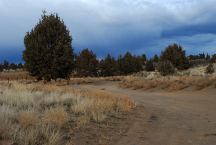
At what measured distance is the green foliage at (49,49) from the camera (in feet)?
133

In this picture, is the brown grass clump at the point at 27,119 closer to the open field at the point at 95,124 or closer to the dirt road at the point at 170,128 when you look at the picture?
the open field at the point at 95,124

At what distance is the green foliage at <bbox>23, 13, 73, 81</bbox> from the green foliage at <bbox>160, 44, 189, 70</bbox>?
40.1 m

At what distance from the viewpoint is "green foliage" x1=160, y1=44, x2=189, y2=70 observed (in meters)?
80.4

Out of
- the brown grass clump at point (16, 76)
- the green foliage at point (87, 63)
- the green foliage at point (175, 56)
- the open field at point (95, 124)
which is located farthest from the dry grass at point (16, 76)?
the open field at point (95, 124)

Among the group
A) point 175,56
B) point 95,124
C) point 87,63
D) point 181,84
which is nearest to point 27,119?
point 95,124

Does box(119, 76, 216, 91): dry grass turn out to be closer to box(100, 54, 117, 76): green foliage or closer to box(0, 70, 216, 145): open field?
box(0, 70, 216, 145): open field

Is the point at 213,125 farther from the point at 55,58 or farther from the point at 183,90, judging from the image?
the point at 55,58

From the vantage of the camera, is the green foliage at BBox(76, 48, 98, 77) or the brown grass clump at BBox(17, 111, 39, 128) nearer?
the brown grass clump at BBox(17, 111, 39, 128)

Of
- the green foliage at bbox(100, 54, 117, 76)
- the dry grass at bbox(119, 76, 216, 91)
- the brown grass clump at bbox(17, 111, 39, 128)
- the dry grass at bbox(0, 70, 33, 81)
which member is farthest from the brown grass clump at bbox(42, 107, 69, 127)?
the green foliage at bbox(100, 54, 117, 76)

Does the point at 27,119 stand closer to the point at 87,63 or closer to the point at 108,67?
the point at 87,63

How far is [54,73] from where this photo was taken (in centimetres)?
4119

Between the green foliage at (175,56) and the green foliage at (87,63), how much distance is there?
44.9ft

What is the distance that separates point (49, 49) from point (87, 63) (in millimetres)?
45118

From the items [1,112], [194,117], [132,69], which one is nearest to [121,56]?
[132,69]
